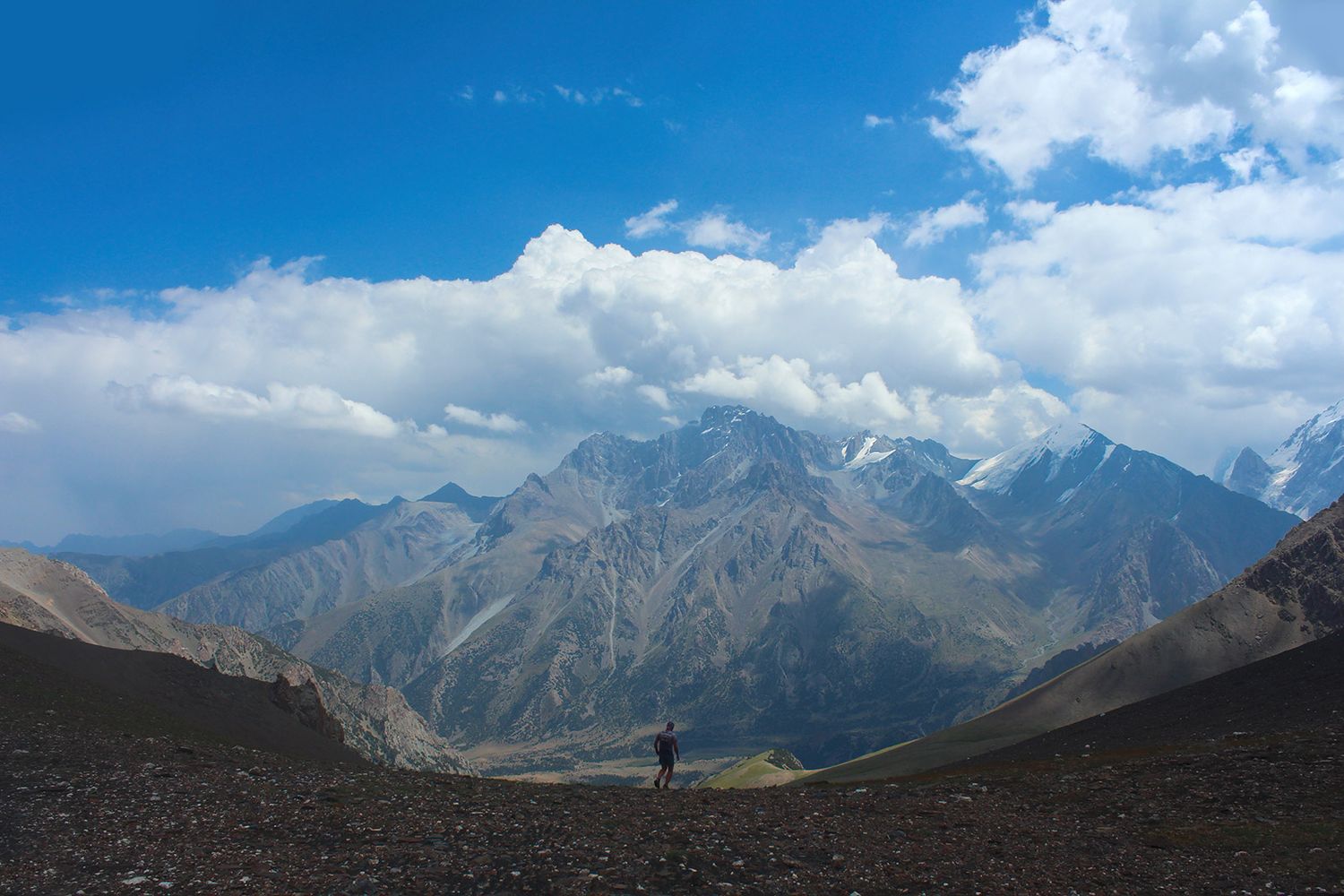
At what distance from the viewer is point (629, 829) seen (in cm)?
2681

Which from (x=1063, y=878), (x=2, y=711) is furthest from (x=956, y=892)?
(x=2, y=711)

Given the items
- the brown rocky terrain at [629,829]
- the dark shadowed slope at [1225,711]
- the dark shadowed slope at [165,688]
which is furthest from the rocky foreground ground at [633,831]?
the dark shadowed slope at [1225,711]

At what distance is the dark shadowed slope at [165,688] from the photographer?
51688 mm

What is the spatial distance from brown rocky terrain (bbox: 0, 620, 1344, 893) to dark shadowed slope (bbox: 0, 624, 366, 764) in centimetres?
1573

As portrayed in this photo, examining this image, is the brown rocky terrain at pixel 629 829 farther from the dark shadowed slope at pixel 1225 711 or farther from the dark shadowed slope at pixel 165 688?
the dark shadowed slope at pixel 1225 711

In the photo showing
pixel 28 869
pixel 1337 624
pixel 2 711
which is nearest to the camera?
pixel 28 869

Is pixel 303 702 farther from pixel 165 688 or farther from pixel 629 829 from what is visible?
pixel 629 829

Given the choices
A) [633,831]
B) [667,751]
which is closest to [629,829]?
[633,831]

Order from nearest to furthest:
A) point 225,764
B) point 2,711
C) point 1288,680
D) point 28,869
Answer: point 28,869 → point 225,764 → point 2,711 → point 1288,680

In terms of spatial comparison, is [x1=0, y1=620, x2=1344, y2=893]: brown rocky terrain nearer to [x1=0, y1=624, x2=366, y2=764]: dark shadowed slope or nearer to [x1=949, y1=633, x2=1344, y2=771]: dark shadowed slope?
[x1=0, y1=624, x2=366, y2=764]: dark shadowed slope

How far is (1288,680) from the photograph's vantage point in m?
84.3

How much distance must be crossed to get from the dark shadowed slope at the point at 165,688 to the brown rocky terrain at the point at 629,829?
51.6 ft

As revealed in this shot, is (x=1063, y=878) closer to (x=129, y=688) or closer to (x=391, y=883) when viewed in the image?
(x=391, y=883)

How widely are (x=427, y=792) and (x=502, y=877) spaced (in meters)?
12.5
